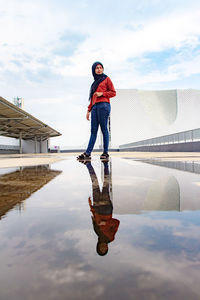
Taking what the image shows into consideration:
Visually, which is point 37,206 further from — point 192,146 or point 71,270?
point 192,146

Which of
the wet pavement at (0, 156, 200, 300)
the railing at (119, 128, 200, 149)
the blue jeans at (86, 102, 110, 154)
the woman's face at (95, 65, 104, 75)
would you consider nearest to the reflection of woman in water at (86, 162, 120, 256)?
the wet pavement at (0, 156, 200, 300)

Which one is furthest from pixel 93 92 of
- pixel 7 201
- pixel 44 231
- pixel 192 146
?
pixel 192 146

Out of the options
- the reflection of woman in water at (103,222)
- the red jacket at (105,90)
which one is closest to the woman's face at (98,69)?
the red jacket at (105,90)

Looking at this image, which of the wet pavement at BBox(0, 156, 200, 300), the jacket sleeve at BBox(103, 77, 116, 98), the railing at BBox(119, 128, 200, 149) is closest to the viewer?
the wet pavement at BBox(0, 156, 200, 300)

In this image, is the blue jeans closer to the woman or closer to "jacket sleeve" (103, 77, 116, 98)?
the woman

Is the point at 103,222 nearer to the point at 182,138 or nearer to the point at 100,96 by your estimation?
the point at 100,96

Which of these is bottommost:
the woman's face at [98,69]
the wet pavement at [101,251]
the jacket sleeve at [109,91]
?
the wet pavement at [101,251]

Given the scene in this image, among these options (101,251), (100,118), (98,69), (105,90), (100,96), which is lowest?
(101,251)

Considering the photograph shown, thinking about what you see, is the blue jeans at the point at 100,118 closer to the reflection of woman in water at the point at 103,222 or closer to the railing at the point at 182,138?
the reflection of woman in water at the point at 103,222

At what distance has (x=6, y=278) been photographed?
372 mm

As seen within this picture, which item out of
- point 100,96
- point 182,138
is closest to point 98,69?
point 100,96

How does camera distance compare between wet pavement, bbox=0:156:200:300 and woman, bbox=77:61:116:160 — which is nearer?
wet pavement, bbox=0:156:200:300

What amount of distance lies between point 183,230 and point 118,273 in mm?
287

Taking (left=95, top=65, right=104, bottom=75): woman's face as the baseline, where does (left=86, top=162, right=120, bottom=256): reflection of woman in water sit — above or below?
below
